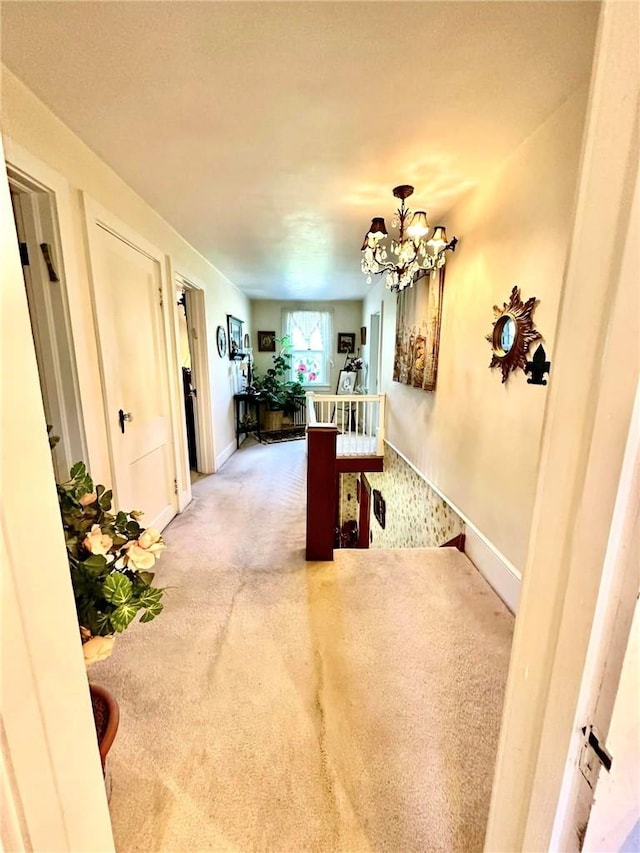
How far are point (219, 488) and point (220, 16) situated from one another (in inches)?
131

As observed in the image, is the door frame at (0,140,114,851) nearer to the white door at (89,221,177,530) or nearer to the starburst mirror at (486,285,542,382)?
the white door at (89,221,177,530)

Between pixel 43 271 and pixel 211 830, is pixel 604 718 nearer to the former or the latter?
pixel 211 830

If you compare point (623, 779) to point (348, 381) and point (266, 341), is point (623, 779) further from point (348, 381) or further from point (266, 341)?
point (266, 341)

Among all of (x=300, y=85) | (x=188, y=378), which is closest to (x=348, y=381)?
(x=188, y=378)

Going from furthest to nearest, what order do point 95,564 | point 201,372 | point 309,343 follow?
point 309,343
point 201,372
point 95,564

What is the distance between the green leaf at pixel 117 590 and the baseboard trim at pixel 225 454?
3484mm

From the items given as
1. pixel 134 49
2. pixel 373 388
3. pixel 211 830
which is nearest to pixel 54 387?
pixel 134 49

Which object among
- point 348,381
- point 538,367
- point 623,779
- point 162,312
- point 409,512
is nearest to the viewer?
point 623,779

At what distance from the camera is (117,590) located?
2.91ft

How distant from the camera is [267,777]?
1.17m

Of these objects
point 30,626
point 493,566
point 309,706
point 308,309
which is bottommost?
point 309,706

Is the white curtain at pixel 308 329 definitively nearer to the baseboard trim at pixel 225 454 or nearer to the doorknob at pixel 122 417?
the baseboard trim at pixel 225 454

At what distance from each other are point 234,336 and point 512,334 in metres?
4.15

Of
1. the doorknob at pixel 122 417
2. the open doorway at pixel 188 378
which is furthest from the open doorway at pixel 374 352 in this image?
the doorknob at pixel 122 417
